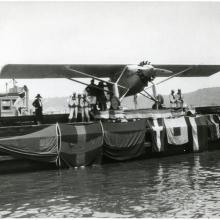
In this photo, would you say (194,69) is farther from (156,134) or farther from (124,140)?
(124,140)

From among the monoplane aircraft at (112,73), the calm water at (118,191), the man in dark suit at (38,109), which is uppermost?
the monoplane aircraft at (112,73)

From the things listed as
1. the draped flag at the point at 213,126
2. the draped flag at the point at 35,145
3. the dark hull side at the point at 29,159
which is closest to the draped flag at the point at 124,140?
the dark hull side at the point at 29,159

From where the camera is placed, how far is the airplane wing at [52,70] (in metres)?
18.6

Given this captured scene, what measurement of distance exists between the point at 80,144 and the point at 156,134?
3.62 m

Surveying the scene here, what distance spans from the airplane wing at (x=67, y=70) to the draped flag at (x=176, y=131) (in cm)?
418

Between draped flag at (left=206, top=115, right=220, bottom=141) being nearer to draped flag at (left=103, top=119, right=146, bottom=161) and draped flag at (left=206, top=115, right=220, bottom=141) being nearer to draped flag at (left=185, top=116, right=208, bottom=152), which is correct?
draped flag at (left=185, top=116, right=208, bottom=152)

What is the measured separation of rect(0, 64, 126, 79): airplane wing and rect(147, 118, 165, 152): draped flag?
489 cm

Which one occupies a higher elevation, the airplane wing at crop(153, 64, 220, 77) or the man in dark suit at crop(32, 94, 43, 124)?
the airplane wing at crop(153, 64, 220, 77)

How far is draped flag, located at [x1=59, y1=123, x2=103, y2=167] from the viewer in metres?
14.5

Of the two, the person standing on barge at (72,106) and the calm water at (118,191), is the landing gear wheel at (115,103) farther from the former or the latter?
the calm water at (118,191)

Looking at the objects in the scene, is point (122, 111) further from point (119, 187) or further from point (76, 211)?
point (76, 211)

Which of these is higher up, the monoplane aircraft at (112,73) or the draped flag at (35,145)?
the monoplane aircraft at (112,73)

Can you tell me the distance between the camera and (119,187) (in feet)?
33.6

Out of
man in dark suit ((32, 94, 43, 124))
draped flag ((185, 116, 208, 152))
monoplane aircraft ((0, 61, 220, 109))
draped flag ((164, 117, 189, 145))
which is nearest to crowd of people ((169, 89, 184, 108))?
monoplane aircraft ((0, 61, 220, 109))
